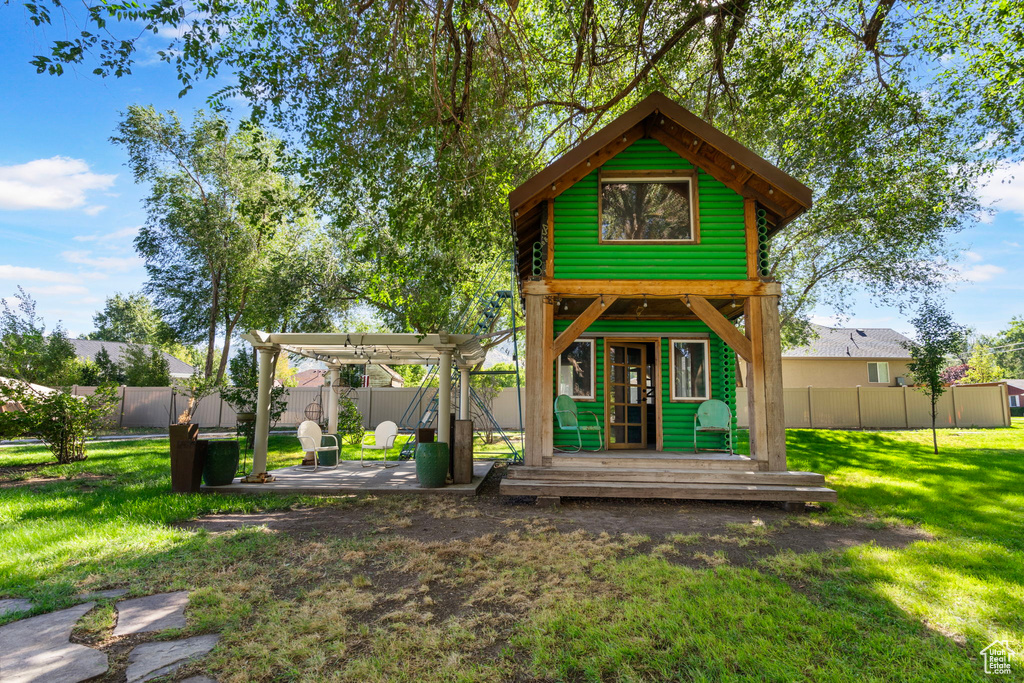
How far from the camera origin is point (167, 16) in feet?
20.8

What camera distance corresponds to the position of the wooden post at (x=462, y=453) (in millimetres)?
8789

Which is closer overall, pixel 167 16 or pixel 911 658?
pixel 911 658

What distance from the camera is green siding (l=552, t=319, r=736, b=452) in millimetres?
9828

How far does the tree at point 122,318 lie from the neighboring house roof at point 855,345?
5155cm

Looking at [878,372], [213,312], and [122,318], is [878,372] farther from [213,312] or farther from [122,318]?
[122,318]

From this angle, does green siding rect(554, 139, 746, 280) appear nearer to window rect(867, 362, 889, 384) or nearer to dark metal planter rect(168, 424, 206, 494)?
dark metal planter rect(168, 424, 206, 494)

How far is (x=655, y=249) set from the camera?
8398 mm

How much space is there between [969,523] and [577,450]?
5.49 meters

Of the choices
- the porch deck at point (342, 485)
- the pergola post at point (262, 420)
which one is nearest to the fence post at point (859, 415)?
the porch deck at point (342, 485)

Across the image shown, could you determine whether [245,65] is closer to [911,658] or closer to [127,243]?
[911,658]

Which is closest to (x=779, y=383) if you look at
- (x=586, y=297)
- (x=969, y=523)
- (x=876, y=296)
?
(x=969, y=523)

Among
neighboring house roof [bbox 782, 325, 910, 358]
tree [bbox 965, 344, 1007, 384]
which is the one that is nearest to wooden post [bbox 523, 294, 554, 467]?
neighboring house roof [bbox 782, 325, 910, 358]

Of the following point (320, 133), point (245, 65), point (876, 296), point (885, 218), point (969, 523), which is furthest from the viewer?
point (876, 296)

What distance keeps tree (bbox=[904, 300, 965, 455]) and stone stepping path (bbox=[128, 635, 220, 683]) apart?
16198 millimetres
